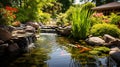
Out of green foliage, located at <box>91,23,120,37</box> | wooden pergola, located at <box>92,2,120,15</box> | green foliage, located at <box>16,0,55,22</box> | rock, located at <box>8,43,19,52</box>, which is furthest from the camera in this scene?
wooden pergola, located at <box>92,2,120,15</box>

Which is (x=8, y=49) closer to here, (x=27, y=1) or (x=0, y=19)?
(x=0, y=19)

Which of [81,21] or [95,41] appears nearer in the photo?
[95,41]

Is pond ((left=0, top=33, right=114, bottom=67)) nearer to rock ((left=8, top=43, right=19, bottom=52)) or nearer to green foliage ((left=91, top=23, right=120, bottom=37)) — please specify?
rock ((left=8, top=43, right=19, bottom=52))

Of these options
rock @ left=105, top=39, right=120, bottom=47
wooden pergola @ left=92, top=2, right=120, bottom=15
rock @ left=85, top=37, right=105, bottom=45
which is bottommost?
wooden pergola @ left=92, top=2, right=120, bottom=15

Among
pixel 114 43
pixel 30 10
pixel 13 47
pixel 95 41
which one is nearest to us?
pixel 13 47

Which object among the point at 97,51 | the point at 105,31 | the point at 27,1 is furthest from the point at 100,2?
the point at 97,51

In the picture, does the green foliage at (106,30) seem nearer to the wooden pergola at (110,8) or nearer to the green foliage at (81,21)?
the green foliage at (81,21)

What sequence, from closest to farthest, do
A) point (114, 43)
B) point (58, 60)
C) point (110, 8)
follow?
point (58, 60)
point (114, 43)
point (110, 8)

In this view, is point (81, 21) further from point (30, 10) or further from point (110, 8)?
point (110, 8)

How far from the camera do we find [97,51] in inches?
392

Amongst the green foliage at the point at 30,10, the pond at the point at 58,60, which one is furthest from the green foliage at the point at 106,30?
the green foliage at the point at 30,10

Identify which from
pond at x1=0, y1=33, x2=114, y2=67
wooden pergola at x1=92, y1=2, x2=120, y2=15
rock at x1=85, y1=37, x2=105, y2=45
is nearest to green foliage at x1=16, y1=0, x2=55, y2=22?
wooden pergola at x1=92, y1=2, x2=120, y2=15

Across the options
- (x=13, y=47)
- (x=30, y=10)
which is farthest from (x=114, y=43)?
(x=30, y=10)

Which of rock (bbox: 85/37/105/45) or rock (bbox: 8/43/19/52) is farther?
rock (bbox: 85/37/105/45)
